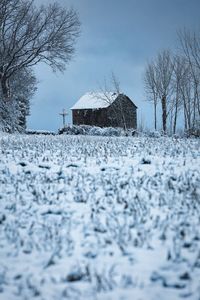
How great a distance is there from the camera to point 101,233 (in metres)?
4.48

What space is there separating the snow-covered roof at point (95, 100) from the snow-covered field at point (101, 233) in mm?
39681

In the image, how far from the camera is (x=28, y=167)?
8219 millimetres

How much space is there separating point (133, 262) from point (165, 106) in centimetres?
4106

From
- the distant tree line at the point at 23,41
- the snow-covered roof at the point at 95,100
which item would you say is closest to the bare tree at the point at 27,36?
the distant tree line at the point at 23,41

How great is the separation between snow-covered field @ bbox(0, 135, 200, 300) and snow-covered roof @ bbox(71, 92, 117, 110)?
3968 centimetres

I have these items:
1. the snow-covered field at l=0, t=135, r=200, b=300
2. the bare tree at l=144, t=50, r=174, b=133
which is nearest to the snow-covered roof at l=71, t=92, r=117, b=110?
the bare tree at l=144, t=50, r=174, b=133

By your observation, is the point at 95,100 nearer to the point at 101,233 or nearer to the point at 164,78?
the point at 164,78

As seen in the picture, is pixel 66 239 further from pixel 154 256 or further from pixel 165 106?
pixel 165 106

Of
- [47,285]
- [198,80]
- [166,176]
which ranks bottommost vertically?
[47,285]

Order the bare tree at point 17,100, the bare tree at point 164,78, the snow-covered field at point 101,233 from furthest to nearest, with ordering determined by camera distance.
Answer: the bare tree at point 164,78
the bare tree at point 17,100
the snow-covered field at point 101,233

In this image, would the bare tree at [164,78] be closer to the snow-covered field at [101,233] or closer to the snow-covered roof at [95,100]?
the snow-covered roof at [95,100]

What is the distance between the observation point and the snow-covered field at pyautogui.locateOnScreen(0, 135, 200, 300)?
3.33 m

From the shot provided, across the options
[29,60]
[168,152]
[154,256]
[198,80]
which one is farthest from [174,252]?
[198,80]

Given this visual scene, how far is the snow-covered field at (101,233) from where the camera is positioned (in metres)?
3.33
